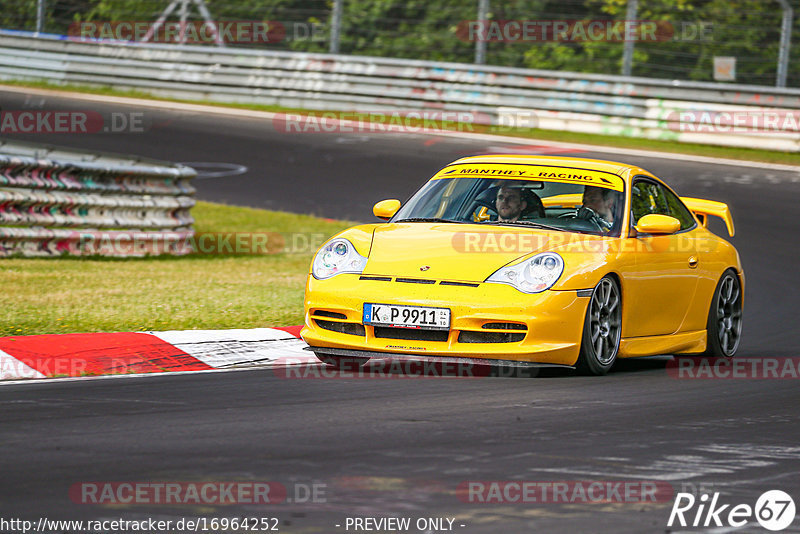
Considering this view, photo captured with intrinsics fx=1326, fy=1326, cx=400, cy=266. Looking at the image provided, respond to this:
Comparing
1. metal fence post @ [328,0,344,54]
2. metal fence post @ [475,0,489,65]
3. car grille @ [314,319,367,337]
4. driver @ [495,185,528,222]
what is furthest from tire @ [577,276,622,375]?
metal fence post @ [328,0,344,54]

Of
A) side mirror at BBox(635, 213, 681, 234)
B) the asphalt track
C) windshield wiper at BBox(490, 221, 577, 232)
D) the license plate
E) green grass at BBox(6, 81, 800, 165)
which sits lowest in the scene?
the asphalt track

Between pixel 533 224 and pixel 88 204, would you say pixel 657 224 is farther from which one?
pixel 88 204

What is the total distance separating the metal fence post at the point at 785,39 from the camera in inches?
833

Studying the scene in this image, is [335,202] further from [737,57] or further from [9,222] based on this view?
[737,57]

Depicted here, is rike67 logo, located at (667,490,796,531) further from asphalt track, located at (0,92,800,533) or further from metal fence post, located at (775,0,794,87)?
metal fence post, located at (775,0,794,87)

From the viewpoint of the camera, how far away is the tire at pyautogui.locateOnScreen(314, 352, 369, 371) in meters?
8.05

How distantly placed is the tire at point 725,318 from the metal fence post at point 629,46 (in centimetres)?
1305

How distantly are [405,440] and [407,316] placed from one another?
1.79 meters

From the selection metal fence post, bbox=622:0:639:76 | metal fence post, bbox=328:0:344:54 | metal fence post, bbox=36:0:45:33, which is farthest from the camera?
metal fence post, bbox=36:0:45:33

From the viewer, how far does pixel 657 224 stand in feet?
26.9

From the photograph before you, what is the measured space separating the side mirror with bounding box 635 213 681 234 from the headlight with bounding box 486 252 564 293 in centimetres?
84

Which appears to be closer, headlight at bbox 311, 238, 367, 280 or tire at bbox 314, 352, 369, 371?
headlight at bbox 311, 238, 367, 280

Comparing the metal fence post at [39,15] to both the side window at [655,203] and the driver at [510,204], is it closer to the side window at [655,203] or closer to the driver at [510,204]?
the side window at [655,203]

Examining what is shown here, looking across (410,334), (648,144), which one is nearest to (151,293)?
(410,334)
